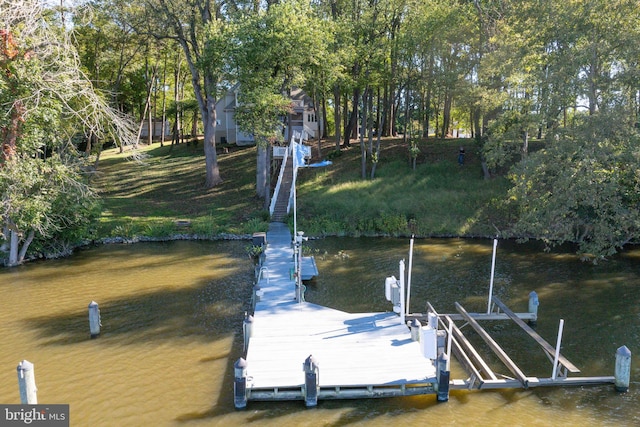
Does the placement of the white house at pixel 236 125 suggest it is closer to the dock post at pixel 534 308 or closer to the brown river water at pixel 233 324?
the brown river water at pixel 233 324

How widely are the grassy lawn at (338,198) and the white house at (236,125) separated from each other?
4.86 m

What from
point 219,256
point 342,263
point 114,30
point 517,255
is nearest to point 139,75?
point 114,30

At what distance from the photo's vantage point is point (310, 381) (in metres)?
9.84

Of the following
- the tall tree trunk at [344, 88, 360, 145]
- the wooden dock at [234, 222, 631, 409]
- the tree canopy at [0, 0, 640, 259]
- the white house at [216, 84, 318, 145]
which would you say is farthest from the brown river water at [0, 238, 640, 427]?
the white house at [216, 84, 318, 145]

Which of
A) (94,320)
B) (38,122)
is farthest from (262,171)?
(94,320)

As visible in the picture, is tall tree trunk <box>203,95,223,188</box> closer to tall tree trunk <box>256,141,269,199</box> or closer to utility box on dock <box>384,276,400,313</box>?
tall tree trunk <box>256,141,269,199</box>

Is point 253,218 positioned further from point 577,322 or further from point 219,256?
point 577,322

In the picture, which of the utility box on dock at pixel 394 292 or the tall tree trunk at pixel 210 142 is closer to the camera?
the utility box on dock at pixel 394 292

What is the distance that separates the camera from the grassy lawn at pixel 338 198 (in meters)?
27.5

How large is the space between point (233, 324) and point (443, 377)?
274 inches

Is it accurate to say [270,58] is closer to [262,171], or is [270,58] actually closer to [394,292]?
[262,171]

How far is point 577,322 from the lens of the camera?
1473 cm

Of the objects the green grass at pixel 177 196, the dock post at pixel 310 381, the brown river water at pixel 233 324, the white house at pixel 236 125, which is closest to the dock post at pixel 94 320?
the brown river water at pixel 233 324

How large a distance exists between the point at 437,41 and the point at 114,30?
2326cm
